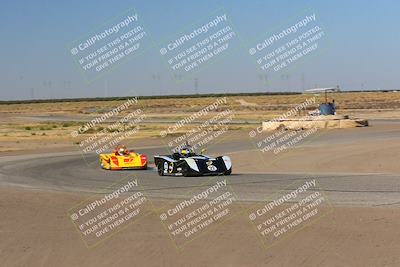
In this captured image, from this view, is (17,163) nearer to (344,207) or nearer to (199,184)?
(199,184)

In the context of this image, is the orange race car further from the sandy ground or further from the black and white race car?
the sandy ground

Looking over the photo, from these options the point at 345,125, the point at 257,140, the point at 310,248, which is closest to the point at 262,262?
the point at 310,248

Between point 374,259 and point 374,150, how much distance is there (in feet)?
67.4

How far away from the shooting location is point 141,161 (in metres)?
26.8

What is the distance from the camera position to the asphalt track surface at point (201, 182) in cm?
1599

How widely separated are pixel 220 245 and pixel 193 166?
11.3 m

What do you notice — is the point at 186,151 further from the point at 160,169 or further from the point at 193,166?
the point at 193,166

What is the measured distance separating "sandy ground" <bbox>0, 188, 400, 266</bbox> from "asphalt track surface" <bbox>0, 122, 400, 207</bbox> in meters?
2.56

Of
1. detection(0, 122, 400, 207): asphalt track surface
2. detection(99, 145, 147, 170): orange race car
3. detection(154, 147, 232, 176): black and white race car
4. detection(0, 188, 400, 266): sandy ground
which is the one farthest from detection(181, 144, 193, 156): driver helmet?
detection(0, 188, 400, 266): sandy ground

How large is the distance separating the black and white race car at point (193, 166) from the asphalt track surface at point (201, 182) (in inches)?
19.7

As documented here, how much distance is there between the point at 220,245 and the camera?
10.9 meters

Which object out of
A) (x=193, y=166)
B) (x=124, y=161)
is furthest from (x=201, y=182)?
(x=124, y=161)

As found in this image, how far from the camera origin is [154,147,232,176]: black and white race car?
73.0 feet

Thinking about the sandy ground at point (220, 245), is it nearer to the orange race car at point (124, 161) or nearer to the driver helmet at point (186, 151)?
the driver helmet at point (186, 151)
